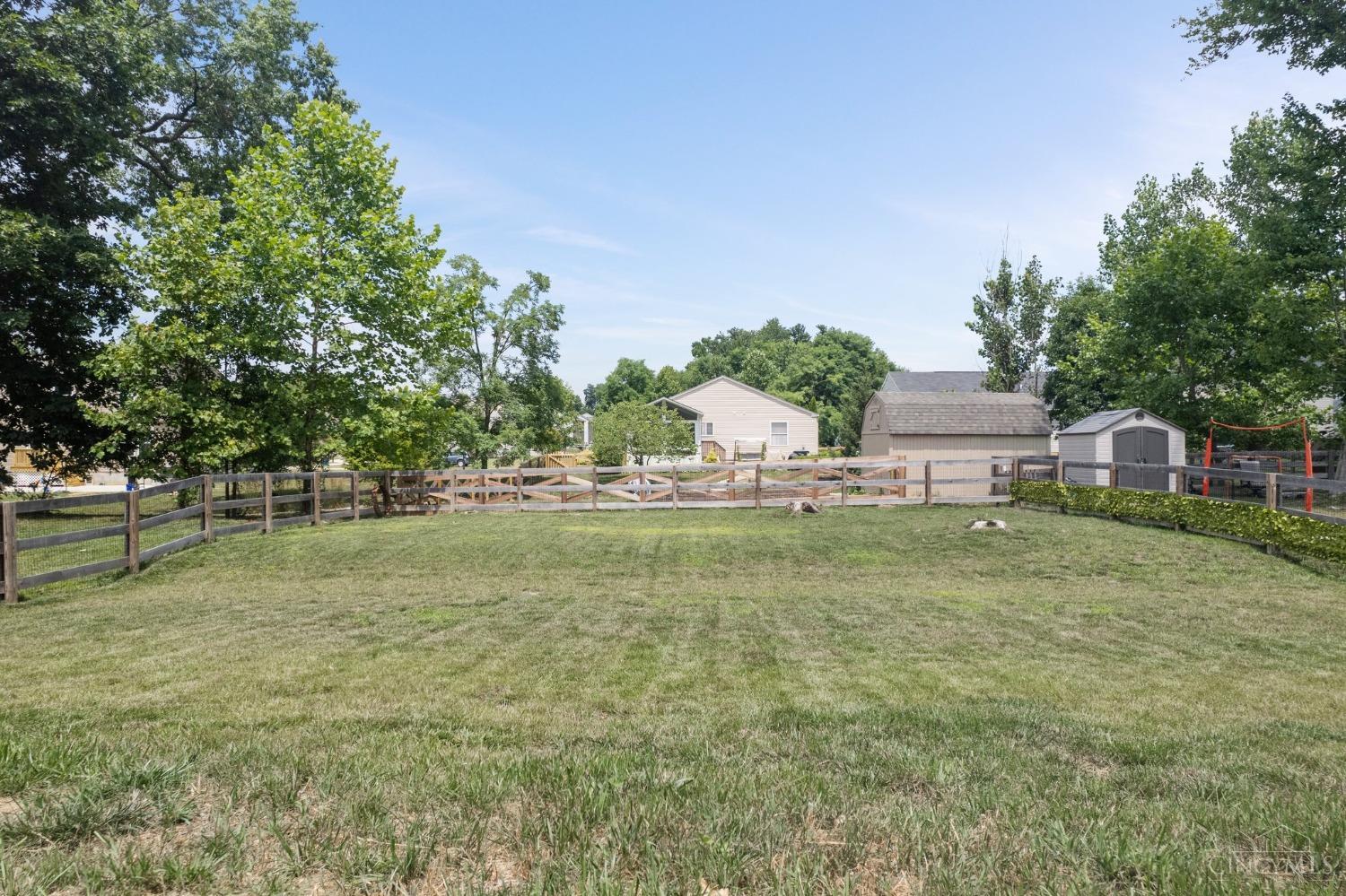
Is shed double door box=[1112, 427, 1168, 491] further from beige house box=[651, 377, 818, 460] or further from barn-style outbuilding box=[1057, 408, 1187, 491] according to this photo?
beige house box=[651, 377, 818, 460]

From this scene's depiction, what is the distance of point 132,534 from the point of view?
1120 centimetres

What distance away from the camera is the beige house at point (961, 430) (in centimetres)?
2700

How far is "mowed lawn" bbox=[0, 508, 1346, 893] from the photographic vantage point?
2404 millimetres

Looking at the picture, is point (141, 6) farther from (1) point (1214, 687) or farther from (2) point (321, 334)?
(1) point (1214, 687)

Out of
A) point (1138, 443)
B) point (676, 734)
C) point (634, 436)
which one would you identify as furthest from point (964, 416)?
point (676, 734)

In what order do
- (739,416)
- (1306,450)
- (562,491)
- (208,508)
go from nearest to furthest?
(208,508) < (1306,450) < (562,491) < (739,416)

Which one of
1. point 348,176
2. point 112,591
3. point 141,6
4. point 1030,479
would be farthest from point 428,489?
point 141,6

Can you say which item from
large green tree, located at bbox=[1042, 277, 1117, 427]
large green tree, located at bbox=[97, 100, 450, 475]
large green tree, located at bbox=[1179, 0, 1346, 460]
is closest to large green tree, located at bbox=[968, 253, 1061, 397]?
large green tree, located at bbox=[1042, 277, 1117, 427]

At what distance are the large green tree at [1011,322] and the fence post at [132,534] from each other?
1384 inches

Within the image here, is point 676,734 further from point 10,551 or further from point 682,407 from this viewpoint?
point 682,407

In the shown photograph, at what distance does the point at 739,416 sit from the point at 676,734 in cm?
4687

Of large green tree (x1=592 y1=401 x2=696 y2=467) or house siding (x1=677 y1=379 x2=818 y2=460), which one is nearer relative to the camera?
large green tree (x1=592 y1=401 x2=696 y2=467)

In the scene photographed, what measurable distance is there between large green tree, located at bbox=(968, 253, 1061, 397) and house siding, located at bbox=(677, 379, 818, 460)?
51.2 feet

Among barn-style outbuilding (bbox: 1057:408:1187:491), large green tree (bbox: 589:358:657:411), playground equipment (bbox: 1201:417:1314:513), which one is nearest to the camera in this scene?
playground equipment (bbox: 1201:417:1314:513)
